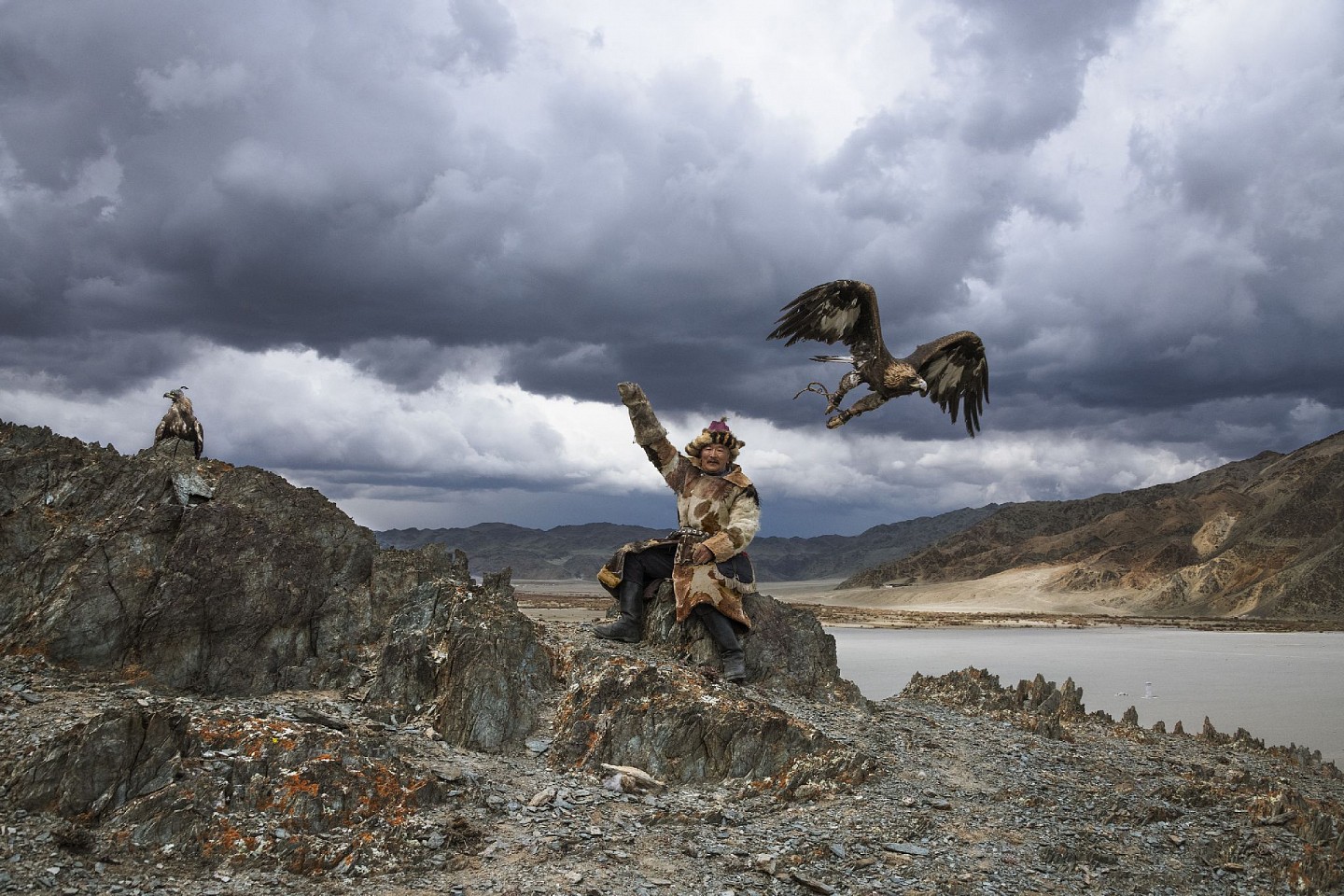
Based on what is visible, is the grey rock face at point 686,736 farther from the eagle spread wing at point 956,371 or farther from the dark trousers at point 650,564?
the eagle spread wing at point 956,371

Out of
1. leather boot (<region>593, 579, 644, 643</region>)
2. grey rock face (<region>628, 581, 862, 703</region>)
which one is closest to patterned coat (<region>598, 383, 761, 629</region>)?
leather boot (<region>593, 579, 644, 643</region>)


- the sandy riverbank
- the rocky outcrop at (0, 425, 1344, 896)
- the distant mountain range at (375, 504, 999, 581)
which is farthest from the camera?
the distant mountain range at (375, 504, 999, 581)

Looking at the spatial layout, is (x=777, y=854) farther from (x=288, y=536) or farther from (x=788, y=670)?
(x=288, y=536)

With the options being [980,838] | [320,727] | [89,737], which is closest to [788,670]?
[980,838]

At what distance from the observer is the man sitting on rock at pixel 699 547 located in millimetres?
7379

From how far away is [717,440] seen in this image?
26.1 ft

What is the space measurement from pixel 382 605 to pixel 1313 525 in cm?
6798

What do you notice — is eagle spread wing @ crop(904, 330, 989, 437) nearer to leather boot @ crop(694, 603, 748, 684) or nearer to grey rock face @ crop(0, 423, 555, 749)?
leather boot @ crop(694, 603, 748, 684)

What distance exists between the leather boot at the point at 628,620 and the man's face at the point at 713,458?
127cm

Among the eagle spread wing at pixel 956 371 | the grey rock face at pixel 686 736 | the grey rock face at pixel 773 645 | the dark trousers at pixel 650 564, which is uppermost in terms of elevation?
the eagle spread wing at pixel 956 371

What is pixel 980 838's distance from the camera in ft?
18.0

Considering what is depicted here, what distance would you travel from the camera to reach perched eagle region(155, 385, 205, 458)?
975 centimetres

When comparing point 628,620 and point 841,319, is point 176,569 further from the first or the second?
point 841,319

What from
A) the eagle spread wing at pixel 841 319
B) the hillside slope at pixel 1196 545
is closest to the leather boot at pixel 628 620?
the eagle spread wing at pixel 841 319
